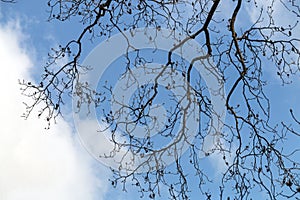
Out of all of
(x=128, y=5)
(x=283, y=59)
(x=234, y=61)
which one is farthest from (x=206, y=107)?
(x=128, y=5)

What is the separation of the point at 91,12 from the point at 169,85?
691 millimetres

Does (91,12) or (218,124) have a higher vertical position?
(91,12)

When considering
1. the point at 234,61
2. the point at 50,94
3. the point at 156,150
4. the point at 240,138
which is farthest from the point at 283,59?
the point at 50,94

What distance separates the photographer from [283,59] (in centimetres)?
301

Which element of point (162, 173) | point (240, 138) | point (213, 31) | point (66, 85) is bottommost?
point (162, 173)

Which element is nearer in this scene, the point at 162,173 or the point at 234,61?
the point at 162,173

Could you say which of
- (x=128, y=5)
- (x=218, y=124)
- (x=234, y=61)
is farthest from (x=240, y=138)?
(x=128, y=5)

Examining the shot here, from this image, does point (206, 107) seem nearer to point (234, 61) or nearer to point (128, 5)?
point (234, 61)

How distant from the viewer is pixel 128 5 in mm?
3041

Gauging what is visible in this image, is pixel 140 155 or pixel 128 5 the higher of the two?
pixel 128 5

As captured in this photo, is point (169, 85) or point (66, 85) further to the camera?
point (66, 85)

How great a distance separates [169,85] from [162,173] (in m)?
0.49

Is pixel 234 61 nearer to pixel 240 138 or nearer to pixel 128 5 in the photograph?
pixel 240 138

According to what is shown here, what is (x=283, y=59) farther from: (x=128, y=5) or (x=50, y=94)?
(x=50, y=94)
